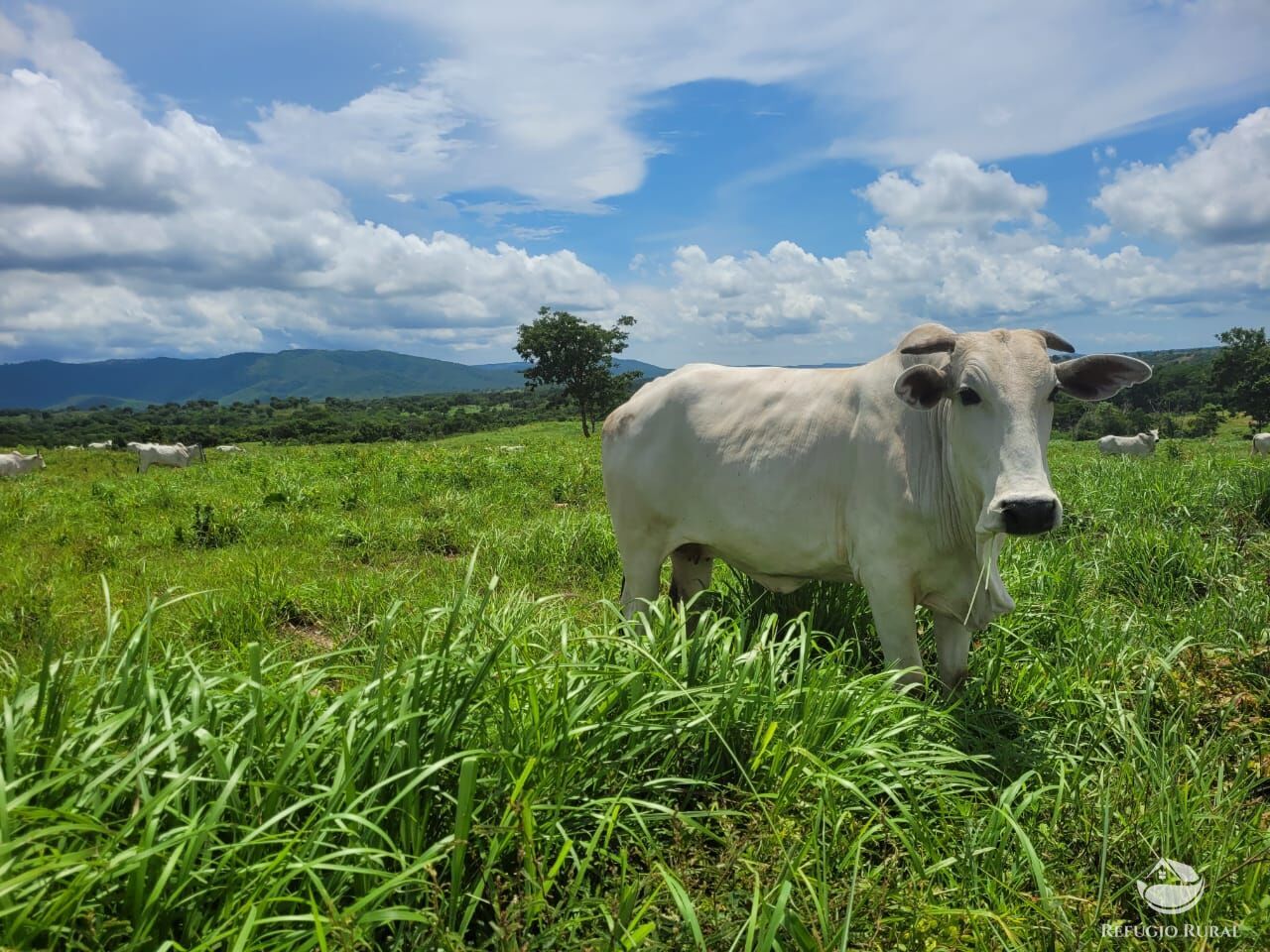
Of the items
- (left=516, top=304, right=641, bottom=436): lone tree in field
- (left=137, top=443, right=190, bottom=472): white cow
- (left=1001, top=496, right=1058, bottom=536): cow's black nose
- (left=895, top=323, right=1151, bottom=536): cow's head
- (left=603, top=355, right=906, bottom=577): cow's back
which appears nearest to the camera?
(left=1001, top=496, right=1058, bottom=536): cow's black nose

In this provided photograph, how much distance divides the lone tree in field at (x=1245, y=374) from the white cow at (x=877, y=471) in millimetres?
72403

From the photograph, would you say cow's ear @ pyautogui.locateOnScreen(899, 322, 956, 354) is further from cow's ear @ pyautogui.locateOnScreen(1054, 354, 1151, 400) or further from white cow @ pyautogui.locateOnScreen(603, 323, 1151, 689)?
cow's ear @ pyautogui.locateOnScreen(1054, 354, 1151, 400)

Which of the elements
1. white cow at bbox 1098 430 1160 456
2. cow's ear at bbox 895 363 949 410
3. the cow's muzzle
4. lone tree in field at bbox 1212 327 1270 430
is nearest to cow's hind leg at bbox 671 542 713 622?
cow's ear at bbox 895 363 949 410

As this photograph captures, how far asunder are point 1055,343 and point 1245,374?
267 ft

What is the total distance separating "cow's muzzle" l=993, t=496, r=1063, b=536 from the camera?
131 inches

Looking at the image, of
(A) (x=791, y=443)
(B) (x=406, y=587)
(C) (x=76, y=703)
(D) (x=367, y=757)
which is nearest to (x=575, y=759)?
(D) (x=367, y=757)

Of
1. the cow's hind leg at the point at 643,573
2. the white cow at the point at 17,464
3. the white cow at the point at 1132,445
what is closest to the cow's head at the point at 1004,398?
the cow's hind leg at the point at 643,573

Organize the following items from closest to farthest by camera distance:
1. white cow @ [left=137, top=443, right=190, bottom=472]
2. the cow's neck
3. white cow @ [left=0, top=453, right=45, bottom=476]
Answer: the cow's neck
white cow @ [left=0, top=453, right=45, bottom=476]
white cow @ [left=137, top=443, right=190, bottom=472]

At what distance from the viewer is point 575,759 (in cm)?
250

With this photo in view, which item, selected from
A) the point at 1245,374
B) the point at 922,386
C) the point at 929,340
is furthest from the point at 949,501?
the point at 1245,374

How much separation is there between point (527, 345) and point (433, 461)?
1291 inches

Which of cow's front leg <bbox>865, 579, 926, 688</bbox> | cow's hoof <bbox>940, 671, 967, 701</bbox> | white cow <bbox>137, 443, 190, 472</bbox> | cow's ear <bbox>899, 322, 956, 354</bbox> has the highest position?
cow's ear <bbox>899, 322, 956, 354</bbox>

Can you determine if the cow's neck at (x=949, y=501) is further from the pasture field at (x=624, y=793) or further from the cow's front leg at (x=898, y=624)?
the pasture field at (x=624, y=793)

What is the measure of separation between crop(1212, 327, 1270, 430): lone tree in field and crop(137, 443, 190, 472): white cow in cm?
7253
